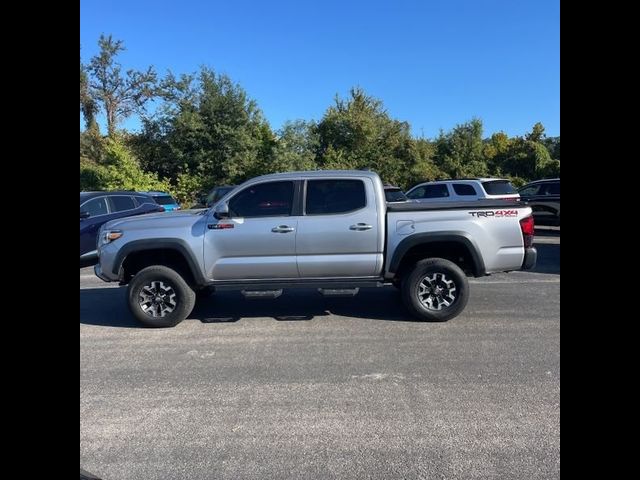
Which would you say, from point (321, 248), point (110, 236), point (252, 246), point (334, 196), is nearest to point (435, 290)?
point (321, 248)

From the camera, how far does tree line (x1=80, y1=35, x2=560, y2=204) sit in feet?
86.7

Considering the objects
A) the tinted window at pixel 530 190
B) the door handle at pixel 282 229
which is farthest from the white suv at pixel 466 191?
the door handle at pixel 282 229

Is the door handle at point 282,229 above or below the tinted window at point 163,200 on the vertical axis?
below

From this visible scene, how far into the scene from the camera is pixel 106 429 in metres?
3.55

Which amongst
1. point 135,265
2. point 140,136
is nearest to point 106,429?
point 135,265

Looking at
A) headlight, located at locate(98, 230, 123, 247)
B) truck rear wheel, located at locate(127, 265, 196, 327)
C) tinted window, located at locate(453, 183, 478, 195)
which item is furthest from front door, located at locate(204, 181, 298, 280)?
tinted window, located at locate(453, 183, 478, 195)

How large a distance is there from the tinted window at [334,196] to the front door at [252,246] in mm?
310

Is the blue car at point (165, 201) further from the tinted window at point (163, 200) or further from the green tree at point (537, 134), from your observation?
the green tree at point (537, 134)

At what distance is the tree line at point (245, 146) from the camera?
2642 centimetres

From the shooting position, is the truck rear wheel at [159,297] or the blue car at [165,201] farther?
the blue car at [165,201]

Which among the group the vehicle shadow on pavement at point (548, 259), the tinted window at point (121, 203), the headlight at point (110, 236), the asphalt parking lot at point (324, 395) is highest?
the tinted window at point (121, 203)

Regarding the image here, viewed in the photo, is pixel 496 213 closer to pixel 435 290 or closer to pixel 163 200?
pixel 435 290
